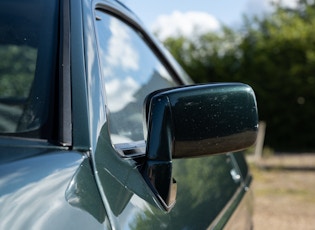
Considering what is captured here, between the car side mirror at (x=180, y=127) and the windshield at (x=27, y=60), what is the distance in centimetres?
26

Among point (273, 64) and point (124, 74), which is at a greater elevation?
point (124, 74)

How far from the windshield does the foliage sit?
1855 centimetres

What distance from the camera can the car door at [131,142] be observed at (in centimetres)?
142

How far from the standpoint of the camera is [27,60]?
1.60m

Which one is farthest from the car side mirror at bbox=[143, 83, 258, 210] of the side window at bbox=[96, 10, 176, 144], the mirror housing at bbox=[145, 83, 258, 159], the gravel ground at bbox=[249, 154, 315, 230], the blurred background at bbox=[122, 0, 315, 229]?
the blurred background at bbox=[122, 0, 315, 229]

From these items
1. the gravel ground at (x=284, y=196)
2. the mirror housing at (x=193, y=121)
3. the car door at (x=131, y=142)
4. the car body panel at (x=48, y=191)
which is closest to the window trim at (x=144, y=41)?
the car door at (x=131, y=142)

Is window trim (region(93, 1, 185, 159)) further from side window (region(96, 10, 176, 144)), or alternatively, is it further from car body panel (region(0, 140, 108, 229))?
car body panel (region(0, 140, 108, 229))

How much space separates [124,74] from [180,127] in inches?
24.1

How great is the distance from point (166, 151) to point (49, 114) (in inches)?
11.5

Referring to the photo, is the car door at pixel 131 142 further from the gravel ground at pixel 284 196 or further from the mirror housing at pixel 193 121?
the gravel ground at pixel 284 196

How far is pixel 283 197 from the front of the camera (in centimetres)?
925

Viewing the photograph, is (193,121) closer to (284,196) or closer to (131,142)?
(131,142)

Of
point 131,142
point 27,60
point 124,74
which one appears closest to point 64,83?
point 27,60

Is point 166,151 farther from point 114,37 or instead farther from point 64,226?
point 114,37
